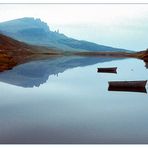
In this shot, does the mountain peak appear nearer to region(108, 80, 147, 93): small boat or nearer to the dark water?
the dark water

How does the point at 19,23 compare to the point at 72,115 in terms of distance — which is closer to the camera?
the point at 72,115

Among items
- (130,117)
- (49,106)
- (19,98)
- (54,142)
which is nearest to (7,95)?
(19,98)

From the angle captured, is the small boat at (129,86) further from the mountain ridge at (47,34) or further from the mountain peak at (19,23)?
→ the mountain peak at (19,23)

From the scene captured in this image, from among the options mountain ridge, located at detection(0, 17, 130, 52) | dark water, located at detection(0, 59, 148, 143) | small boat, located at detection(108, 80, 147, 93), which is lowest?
dark water, located at detection(0, 59, 148, 143)

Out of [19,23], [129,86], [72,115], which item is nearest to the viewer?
[72,115]

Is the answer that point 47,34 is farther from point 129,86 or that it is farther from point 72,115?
point 72,115

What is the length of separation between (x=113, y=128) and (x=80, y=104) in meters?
5.60

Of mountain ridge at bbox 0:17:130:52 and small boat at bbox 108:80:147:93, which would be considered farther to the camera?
mountain ridge at bbox 0:17:130:52

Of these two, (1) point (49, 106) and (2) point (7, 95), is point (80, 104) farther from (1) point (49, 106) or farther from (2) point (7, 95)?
(2) point (7, 95)

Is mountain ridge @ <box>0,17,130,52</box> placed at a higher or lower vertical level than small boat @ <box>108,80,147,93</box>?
higher

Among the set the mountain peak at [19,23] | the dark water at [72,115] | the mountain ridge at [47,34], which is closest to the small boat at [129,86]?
the dark water at [72,115]

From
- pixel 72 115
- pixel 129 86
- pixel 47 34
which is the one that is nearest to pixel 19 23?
pixel 47 34

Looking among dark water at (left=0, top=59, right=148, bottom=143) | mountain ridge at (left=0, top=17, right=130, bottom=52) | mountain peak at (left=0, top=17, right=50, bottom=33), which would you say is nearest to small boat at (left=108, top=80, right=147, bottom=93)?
dark water at (left=0, top=59, right=148, bottom=143)

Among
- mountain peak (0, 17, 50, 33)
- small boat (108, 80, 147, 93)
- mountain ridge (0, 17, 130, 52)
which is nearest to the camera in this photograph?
small boat (108, 80, 147, 93)
